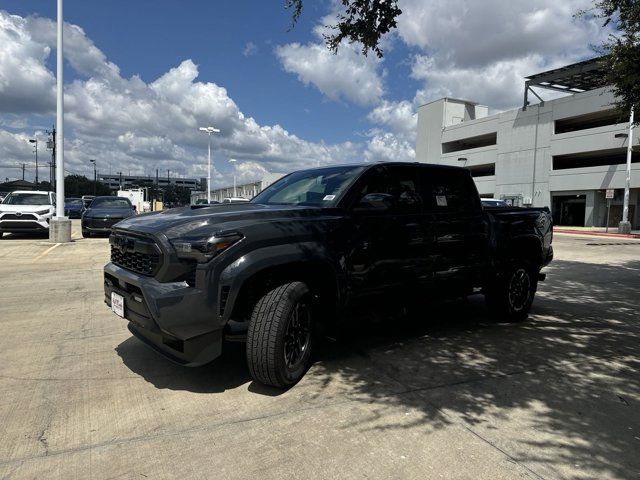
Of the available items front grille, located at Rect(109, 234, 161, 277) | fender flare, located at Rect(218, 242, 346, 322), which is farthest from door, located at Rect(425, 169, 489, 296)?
front grille, located at Rect(109, 234, 161, 277)

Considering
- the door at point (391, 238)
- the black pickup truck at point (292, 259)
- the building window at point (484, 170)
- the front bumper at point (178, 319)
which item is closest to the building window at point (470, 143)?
the building window at point (484, 170)

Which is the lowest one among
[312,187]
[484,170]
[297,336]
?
[297,336]

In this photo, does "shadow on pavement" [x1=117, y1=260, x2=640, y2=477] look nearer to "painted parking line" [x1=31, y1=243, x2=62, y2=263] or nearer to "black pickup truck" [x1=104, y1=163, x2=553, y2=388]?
"black pickup truck" [x1=104, y1=163, x2=553, y2=388]

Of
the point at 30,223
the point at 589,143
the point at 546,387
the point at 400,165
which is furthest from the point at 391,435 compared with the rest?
the point at 589,143

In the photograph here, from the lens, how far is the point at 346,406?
3363 millimetres

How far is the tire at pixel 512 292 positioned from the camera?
5.60 meters

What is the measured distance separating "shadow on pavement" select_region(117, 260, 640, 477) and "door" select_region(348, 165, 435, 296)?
575 mm

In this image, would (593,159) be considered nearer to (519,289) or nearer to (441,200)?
(519,289)

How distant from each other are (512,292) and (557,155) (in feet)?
133

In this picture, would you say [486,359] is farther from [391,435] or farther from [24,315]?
[24,315]

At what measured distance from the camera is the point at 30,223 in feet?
51.2

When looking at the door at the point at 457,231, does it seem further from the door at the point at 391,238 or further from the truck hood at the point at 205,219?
the truck hood at the point at 205,219

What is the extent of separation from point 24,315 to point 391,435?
503cm

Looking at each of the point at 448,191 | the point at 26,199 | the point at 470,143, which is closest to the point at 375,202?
the point at 448,191
